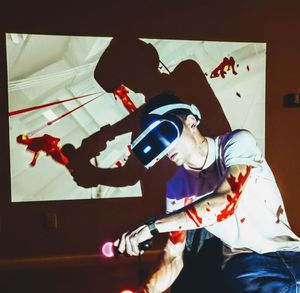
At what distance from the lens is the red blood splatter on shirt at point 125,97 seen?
2.40 meters

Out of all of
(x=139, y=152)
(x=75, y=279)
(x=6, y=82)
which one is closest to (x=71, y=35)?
(x=6, y=82)

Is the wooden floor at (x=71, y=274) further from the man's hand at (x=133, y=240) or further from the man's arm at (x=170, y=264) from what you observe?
the man's hand at (x=133, y=240)

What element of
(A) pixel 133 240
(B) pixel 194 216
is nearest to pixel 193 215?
(B) pixel 194 216

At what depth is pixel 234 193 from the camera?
1.39 metres

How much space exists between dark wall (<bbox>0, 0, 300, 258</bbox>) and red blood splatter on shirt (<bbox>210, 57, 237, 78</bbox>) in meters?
0.15

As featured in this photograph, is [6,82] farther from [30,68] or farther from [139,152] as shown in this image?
[139,152]

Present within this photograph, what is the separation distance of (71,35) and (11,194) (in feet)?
3.31

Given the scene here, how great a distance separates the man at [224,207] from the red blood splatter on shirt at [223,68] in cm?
80

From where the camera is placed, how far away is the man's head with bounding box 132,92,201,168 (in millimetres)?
1485

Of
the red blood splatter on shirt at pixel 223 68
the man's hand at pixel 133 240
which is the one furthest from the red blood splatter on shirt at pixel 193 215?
the red blood splatter on shirt at pixel 223 68

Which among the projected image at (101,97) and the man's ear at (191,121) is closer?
the man's ear at (191,121)

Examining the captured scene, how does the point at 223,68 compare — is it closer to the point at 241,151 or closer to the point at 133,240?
the point at 241,151

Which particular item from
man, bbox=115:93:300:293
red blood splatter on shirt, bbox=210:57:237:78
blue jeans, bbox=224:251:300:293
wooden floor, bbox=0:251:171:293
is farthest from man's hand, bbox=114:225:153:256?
red blood splatter on shirt, bbox=210:57:237:78

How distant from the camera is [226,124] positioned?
8.35 feet
